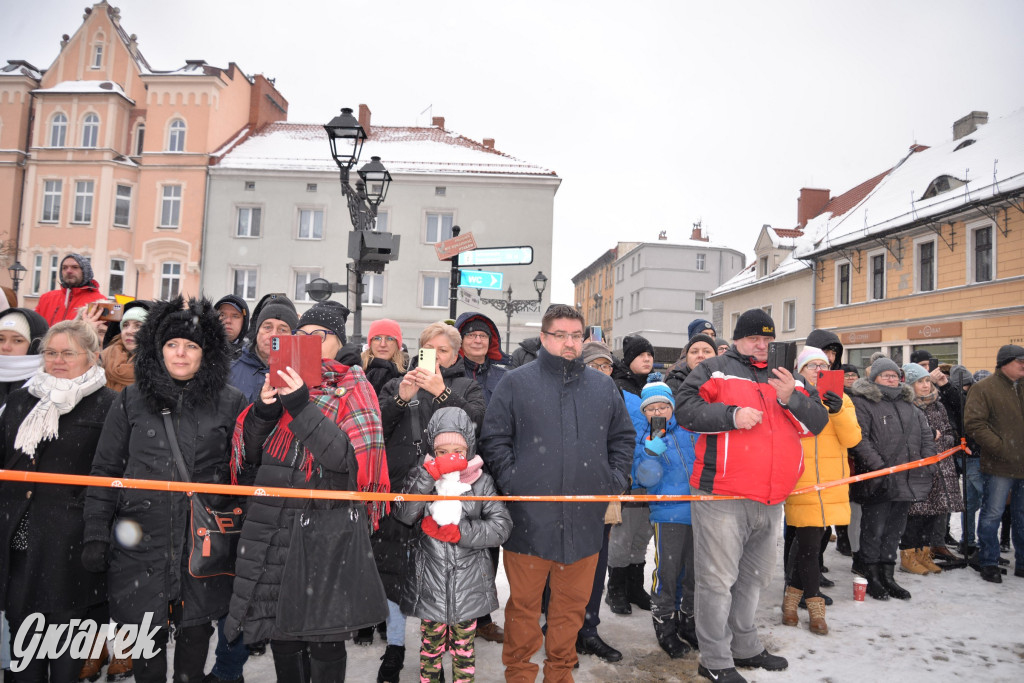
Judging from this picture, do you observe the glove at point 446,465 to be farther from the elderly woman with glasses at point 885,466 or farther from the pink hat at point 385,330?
the elderly woman with glasses at point 885,466

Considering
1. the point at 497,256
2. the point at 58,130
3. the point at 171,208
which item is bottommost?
the point at 497,256

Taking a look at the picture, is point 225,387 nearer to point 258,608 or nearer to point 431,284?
point 258,608

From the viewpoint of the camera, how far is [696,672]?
13.1 ft

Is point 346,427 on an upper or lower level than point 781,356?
lower

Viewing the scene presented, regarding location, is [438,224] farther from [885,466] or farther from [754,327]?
[754,327]

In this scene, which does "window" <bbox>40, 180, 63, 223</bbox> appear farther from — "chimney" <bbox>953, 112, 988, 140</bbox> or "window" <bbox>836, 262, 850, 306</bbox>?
"chimney" <bbox>953, 112, 988, 140</bbox>

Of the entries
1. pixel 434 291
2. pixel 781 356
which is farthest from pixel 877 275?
pixel 781 356

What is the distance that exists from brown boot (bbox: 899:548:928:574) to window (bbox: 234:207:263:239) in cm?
2807

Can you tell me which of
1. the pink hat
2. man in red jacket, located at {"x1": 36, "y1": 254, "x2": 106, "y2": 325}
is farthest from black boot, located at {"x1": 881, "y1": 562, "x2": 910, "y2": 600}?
man in red jacket, located at {"x1": 36, "y1": 254, "x2": 106, "y2": 325}

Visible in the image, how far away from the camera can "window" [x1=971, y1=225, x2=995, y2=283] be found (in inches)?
718

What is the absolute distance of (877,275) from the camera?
2300 centimetres

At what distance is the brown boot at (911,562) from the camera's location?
6336mm

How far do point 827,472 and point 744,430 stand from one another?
1.68 metres

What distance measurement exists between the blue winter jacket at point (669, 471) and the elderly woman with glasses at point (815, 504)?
0.96 m
